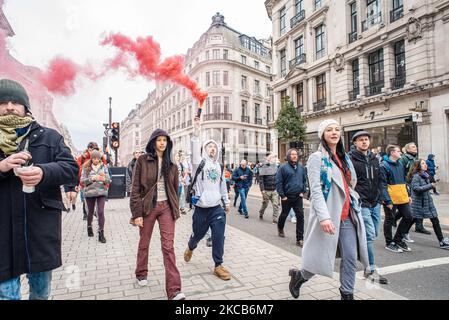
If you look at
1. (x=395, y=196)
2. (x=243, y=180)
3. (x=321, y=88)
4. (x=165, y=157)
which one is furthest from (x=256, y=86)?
(x=165, y=157)

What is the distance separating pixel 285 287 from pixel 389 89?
1828cm

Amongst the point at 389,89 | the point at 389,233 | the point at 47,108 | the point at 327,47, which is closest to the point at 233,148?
the point at 327,47

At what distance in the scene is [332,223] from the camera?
309cm

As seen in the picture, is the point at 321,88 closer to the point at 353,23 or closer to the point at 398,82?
the point at 353,23

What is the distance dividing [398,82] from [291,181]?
15.2 m

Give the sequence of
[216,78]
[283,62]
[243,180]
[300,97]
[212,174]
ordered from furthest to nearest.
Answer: [216,78]
[283,62]
[300,97]
[243,180]
[212,174]

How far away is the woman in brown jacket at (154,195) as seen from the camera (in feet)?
12.4

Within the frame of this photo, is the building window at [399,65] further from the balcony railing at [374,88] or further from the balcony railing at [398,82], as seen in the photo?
the balcony railing at [374,88]

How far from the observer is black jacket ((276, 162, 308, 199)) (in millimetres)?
6605

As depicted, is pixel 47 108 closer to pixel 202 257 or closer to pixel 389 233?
pixel 202 257

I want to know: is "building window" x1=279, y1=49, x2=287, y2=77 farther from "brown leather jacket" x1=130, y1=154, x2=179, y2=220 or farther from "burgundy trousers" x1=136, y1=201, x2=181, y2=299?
"burgundy trousers" x1=136, y1=201, x2=181, y2=299

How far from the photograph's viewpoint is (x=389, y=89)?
60.5 ft

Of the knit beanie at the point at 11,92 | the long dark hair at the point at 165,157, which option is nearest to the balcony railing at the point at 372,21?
the long dark hair at the point at 165,157
